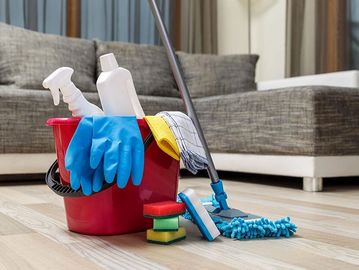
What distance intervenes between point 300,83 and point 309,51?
0.49 m

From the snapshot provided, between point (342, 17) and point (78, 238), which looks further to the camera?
point (342, 17)

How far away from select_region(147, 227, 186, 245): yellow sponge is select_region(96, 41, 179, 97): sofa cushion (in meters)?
2.05

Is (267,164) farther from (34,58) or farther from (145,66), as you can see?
(34,58)

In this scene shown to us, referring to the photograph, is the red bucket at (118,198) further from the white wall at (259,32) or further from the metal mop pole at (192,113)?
the white wall at (259,32)

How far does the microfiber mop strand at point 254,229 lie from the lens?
3.48 ft

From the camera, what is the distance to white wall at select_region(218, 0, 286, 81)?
12.2ft

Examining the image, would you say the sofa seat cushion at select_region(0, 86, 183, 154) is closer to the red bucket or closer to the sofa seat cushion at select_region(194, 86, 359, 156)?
the sofa seat cushion at select_region(194, 86, 359, 156)

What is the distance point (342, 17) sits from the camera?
312cm

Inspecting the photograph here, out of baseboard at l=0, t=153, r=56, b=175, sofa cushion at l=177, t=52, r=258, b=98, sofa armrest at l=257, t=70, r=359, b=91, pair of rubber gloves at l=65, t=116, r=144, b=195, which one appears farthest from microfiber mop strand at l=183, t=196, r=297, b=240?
sofa cushion at l=177, t=52, r=258, b=98

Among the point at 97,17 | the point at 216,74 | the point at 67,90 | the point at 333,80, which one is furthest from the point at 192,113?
the point at 97,17

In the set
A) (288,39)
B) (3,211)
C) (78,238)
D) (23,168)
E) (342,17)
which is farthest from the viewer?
(288,39)

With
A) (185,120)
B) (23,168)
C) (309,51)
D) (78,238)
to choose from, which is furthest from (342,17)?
(78,238)

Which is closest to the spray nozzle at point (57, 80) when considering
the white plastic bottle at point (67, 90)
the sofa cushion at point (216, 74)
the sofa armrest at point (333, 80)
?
the white plastic bottle at point (67, 90)

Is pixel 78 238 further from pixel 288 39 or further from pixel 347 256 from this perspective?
pixel 288 39
